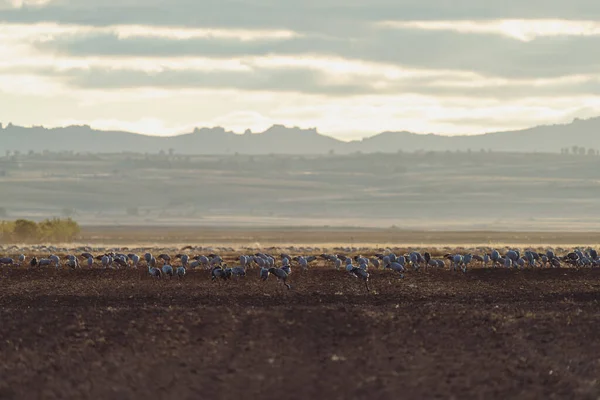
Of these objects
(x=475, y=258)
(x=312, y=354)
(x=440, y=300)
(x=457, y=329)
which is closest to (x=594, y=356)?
(x=457, y=329)

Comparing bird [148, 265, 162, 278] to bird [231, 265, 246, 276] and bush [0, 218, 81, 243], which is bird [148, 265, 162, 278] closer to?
bird [231, 265, 246, 276]

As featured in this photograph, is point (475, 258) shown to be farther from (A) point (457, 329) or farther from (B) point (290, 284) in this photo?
(A) point (457, 329)

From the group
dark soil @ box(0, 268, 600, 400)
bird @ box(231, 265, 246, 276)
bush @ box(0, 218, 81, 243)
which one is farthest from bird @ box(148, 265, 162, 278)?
bush @ box(0, 218, 81, 243)

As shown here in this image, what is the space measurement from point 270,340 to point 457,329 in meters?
4.75

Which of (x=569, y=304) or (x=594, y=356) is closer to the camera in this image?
(x=594, y=356)

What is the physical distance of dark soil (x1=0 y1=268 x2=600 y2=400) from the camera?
23.0 meters

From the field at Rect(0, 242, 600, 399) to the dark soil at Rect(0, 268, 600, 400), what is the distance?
→ 1.1 inches

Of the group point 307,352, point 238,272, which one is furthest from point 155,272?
point 307,352

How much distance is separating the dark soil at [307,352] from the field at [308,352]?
0.10 feet

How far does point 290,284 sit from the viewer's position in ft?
151

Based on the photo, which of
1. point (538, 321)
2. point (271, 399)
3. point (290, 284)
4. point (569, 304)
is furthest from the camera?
point (290, 284)

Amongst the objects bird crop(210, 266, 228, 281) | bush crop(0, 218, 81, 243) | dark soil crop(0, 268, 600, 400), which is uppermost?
dark soil crop(0, 268, 600, 400)

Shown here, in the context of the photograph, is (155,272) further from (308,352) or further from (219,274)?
(308,352)

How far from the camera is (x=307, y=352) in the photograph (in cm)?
2566
